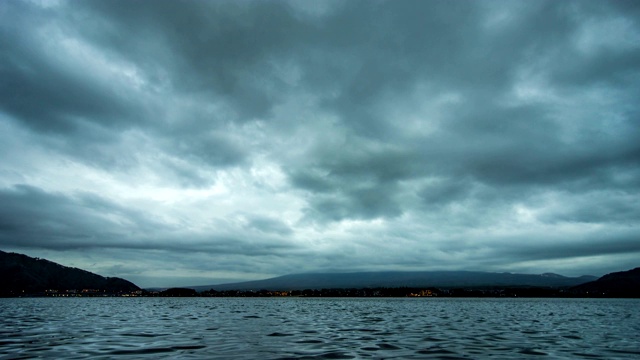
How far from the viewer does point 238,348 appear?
2897cm

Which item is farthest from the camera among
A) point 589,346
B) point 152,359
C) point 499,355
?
point 589,346

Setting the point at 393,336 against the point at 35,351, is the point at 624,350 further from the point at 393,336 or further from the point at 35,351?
the point at 35,351

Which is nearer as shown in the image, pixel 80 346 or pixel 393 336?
pixel 80 346

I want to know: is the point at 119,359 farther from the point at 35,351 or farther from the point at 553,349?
the point at 553,349

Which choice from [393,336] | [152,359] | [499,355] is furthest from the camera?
[393,336]

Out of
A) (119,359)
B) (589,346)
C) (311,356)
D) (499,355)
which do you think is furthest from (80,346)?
(589,346)

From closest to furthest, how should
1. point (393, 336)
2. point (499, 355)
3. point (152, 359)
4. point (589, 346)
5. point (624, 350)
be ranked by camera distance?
1. point (152, 359)
2. point (499, 355)
3. point (624, 350)
4. point (589, 346)
5. point (393, 336)

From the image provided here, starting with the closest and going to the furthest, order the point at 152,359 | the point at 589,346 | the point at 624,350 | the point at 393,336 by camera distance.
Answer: the point at 152,359 < the point at 624,350 < the point at 589,346 < the point at 393,336

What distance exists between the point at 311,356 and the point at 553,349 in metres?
17.7

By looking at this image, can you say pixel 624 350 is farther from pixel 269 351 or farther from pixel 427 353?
pixel 269 351

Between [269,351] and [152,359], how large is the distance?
7374mm

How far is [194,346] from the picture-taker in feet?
96.9

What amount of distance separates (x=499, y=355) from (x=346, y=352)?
975cm

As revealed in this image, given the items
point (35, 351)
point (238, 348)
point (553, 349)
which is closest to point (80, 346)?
point (35, 351)
